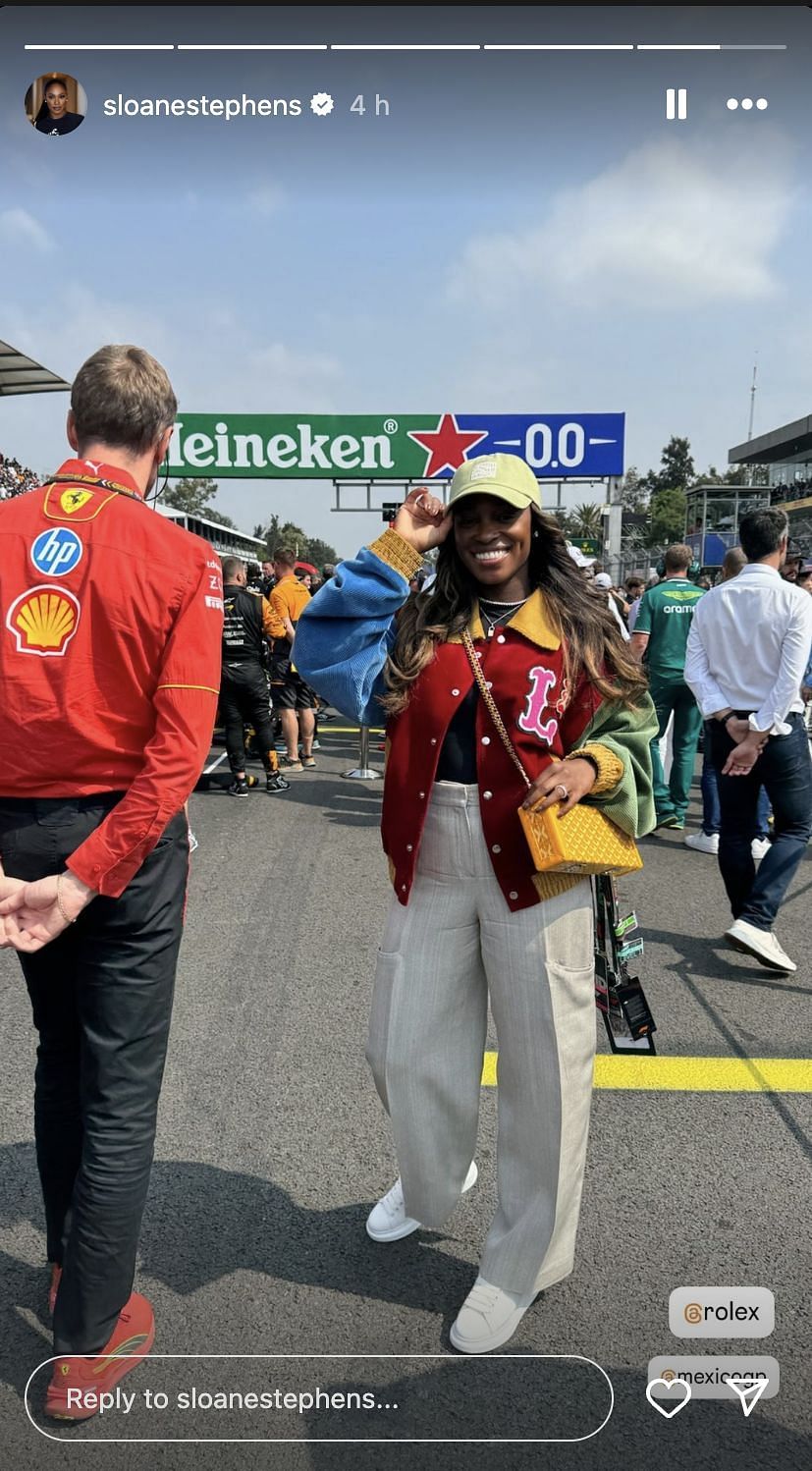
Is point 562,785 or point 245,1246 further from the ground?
point 562,785

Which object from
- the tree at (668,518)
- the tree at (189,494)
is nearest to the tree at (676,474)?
the tree at (668,518)

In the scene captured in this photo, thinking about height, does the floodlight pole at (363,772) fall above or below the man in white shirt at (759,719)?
below

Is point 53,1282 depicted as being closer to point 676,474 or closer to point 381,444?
point 381,444

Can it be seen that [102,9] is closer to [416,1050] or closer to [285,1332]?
[416,1050]

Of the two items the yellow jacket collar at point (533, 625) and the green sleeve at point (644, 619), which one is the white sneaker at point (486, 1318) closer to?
the yellow jacket collar at point (533, 625)

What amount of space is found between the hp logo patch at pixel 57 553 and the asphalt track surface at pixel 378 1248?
1.40m

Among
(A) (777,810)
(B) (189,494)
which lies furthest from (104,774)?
(B) (189,494)

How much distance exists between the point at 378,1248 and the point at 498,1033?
691 mm

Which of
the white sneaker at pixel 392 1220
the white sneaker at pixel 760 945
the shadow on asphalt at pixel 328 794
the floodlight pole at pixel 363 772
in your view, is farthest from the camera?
the floodlight pole at pixel 363 772

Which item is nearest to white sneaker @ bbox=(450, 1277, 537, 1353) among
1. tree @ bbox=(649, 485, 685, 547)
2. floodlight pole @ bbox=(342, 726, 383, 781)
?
floodlight pole @ bbox=(342, 726, 383, 781)

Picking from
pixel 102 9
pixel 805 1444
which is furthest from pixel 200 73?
pixel 805 1444

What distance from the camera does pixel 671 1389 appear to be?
1566 millimetres

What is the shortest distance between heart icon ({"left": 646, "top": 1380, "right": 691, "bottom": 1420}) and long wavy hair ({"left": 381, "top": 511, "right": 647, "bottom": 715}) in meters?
1.19

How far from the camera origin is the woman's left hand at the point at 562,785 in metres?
1.72
